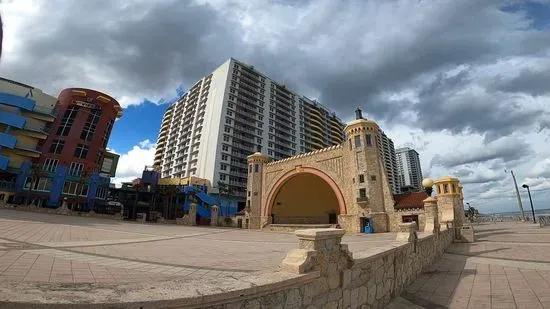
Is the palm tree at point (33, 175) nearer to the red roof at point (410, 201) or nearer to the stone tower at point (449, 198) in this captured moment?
the red roof at point (410, 201)

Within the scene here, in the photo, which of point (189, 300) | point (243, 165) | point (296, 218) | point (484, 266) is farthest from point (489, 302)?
point (243, 165)

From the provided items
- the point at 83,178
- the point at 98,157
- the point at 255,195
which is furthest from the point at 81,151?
the point at 255,195

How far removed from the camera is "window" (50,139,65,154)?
35.2m

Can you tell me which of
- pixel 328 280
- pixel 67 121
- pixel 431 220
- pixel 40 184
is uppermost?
pixel 67 121

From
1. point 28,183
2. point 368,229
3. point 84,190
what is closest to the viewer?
point 368,229

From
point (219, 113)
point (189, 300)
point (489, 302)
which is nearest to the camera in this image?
point (189, 300)

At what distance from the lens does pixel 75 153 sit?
36.0m

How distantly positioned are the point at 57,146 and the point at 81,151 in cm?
266

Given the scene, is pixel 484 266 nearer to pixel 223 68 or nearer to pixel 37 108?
pixel 37 108

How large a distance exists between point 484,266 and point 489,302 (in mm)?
4458

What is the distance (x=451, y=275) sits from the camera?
28.1ft

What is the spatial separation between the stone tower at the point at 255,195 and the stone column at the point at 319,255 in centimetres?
3115

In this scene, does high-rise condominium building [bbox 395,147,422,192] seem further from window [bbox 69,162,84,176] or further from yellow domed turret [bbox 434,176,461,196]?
window [bbox 69,162,84,176]

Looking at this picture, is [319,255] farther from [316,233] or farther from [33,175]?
[33,175]
